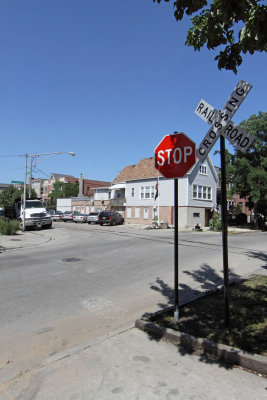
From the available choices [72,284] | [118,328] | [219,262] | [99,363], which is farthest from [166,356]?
[219,262]

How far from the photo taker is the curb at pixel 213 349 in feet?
10.3

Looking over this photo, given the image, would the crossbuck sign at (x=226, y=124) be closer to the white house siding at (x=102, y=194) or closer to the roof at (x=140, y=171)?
the roof at (x=140, y=171)

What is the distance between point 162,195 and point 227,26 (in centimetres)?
3361

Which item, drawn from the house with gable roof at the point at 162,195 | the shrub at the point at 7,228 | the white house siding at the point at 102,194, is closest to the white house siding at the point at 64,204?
the white house siding at the point at 102,194

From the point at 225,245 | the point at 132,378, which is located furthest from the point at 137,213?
the point at 132,378

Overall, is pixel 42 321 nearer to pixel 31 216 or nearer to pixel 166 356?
pixel 166 356

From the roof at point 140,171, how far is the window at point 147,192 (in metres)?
1.55

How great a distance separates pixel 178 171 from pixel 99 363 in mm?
2835

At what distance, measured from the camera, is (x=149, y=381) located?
2.96 m

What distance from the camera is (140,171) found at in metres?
42.4

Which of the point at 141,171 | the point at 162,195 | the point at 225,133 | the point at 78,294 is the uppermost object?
the point at 141,171

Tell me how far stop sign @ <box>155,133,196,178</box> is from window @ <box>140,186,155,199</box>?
33.9 metres

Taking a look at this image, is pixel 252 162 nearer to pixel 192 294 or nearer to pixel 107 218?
pixel 107 218

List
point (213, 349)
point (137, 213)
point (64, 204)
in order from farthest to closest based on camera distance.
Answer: point (64, 204), point (137, 213), point (213, 349)
